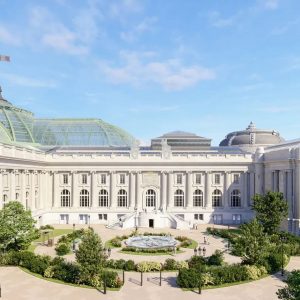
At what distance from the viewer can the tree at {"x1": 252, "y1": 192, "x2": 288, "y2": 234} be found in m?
58.0

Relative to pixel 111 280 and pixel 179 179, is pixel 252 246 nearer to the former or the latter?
pixel 111 280

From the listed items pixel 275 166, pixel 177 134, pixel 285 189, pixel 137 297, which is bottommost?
pixel 137 297

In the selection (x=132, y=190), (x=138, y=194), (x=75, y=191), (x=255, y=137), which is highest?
(x=255, y=137)

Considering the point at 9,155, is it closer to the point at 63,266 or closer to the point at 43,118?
the point at 63,266

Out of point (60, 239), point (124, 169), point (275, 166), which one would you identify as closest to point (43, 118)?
point (124, 169)

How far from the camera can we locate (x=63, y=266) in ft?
128

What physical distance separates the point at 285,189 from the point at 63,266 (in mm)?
48340

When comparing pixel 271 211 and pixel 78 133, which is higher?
pixel 78 133

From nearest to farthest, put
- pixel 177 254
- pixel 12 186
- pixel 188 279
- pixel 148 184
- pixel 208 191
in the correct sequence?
pixel 188 279 < pixel 177 254 < pixel 12 186 < pixel 208 191 < pixel 148 184

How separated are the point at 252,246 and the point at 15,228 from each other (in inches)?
1186

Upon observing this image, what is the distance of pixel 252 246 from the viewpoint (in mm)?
41750

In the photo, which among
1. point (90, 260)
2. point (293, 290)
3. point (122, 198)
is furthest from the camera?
point (122, 198)

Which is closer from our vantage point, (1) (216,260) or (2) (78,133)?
(1) (216,260)

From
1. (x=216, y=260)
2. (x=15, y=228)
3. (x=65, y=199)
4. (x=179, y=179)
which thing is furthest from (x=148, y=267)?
(x=65, y=199)
